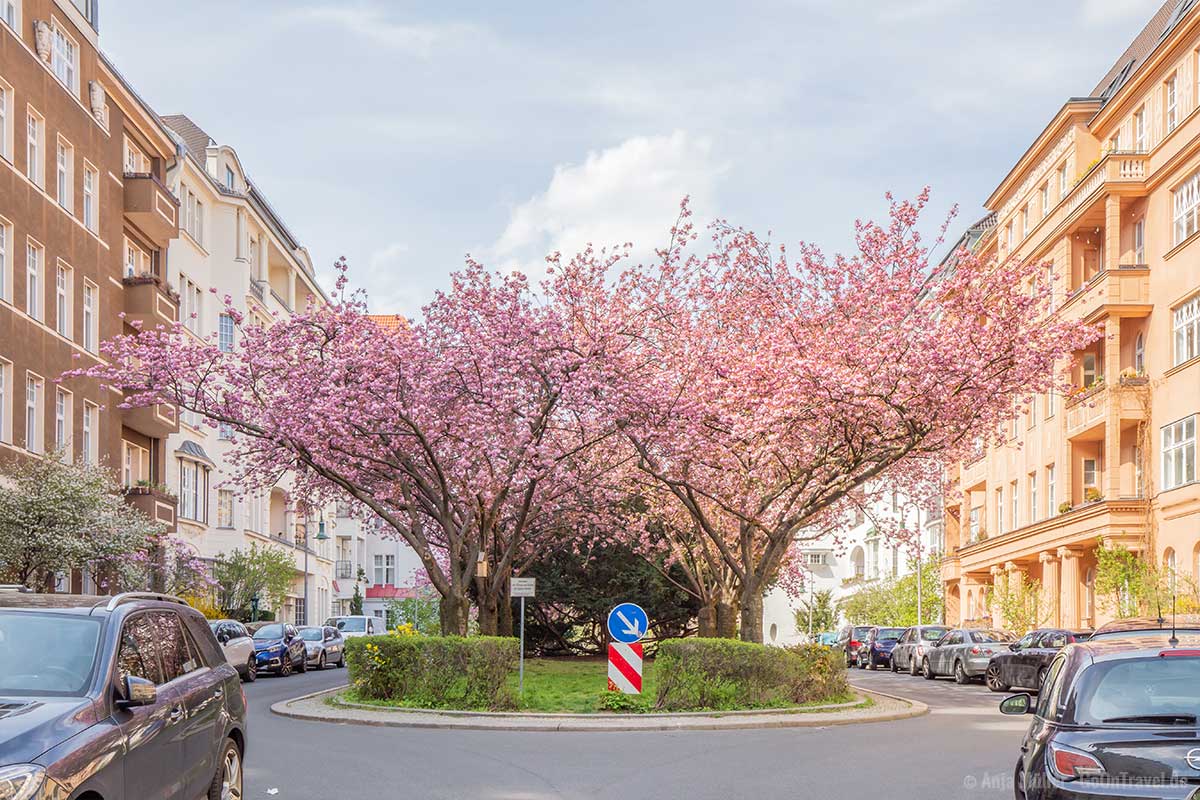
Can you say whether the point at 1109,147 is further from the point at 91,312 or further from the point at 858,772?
the point at 858,772

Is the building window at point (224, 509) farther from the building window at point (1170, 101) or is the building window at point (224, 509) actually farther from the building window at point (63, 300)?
the building window at point (1170, 101)

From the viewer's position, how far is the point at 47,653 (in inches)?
322

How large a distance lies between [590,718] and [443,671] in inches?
115

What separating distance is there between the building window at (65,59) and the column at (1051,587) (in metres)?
32.0

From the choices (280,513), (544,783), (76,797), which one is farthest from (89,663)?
(280,513)

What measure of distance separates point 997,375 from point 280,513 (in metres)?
52.6

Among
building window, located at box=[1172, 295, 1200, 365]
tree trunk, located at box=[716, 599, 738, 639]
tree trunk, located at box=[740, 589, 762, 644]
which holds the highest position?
building window, located at box=[1172, 295, 1200, 365]

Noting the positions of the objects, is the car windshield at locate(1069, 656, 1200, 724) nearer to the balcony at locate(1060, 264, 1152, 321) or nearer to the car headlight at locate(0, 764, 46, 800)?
the car headlight at locate(0, 764, 46, 800)

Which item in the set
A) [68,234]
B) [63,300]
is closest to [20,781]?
[63,300]

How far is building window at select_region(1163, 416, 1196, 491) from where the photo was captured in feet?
124

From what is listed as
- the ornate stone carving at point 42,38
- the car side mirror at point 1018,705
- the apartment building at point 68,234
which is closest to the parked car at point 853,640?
the apartment building at point 68,234

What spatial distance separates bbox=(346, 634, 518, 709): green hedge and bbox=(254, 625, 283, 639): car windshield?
56.4ft

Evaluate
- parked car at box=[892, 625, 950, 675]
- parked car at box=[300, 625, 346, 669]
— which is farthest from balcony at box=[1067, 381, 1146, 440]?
parked car at box=[300, 625, 346, 669]

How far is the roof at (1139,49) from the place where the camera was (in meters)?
44.8
